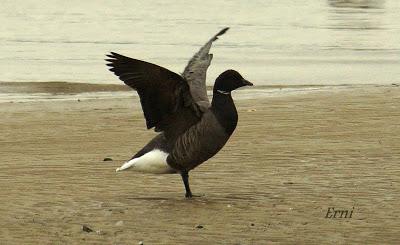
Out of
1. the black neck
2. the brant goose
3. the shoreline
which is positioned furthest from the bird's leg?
the shoreline

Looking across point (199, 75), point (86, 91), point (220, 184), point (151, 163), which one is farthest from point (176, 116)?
point (86, 91)

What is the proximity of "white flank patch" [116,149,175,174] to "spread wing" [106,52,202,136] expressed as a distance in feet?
0.70

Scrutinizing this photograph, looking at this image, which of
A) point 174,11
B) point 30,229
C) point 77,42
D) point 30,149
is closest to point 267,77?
point 77,42

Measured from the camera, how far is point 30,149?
1145 cm

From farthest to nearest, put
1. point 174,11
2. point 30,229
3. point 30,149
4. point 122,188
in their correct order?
point 174,11 < point 30,149 < point 122,188 < point 30,229

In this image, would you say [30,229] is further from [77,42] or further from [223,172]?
[77,42]

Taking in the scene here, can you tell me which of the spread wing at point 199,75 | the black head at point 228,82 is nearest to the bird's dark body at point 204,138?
the black head at point 228,82

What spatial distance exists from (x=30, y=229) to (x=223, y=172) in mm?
2585

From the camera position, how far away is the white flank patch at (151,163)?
8.66 m

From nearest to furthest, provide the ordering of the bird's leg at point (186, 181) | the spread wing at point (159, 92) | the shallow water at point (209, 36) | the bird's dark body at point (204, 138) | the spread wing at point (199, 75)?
1. the spread wing at point (159, 92)
2. the bird's dark body at point (204, 138)
3. the bird's leg at point (186, 181)
4. the spread wing at point (199, 75)
5. the shallow water at point (209, 36)

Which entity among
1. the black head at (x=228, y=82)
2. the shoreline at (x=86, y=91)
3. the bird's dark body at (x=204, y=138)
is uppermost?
the black head at (x=228, y=82)

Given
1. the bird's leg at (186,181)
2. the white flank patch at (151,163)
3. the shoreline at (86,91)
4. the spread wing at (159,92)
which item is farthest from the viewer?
the shoreline at (86,91)

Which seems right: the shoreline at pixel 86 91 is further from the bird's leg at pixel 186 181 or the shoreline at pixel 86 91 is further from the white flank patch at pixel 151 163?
the white flank patch at pixel 151 163

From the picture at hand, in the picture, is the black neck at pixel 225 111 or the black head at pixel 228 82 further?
the black head at pixel 228 82
